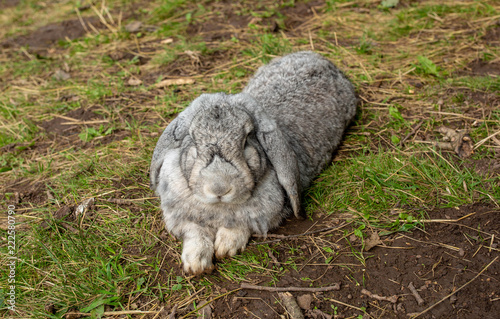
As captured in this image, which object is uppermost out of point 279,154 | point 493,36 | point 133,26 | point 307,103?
point 133,26

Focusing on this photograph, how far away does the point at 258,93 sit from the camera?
4.36 meters


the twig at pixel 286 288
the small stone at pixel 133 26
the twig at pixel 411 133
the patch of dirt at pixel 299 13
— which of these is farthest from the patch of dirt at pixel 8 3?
the twig at pixel 286 288

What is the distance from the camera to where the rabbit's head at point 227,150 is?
2855 mm

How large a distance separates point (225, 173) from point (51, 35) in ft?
18.3

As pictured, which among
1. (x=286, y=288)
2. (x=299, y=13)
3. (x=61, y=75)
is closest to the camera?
(x=286, y=288)

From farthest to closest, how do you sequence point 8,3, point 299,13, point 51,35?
1. point 8,3
2. point 51,35
3. point 299,13

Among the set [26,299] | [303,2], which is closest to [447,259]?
[26,299]

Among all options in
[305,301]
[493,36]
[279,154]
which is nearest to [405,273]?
[305,301]

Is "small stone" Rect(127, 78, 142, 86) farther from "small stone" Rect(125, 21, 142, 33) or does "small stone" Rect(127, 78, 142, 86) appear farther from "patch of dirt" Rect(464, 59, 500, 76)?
"patch of dirt" Rect(464, 59, 500, 76)

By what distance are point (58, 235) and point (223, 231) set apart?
1353 millimetres

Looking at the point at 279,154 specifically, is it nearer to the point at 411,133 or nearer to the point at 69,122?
the point at 411,133

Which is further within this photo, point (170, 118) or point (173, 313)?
point (170, 118)

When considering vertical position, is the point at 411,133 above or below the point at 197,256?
below

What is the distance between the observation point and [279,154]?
322 cm
